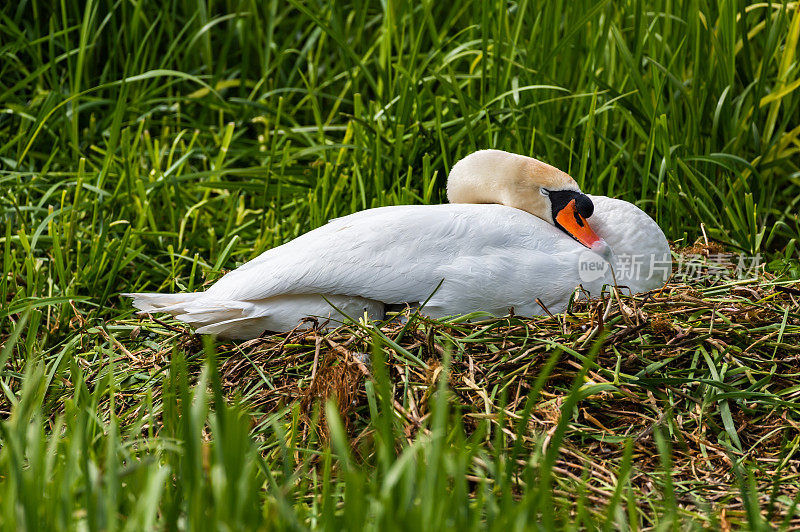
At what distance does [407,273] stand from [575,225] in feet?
2.20

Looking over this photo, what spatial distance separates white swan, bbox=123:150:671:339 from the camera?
2748mm

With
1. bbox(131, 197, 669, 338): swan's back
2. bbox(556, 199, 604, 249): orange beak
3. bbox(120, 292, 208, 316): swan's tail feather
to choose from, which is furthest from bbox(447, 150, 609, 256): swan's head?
bbox(120, 292, 208, 316): swan's tail feather

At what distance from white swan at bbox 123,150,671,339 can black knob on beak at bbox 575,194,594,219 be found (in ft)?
0.51

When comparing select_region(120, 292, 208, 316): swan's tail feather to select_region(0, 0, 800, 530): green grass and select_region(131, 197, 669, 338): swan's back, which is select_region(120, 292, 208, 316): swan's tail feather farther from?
select_region(0, 0, 800, 530): green grass

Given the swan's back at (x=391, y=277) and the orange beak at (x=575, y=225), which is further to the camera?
the orange beak at (x=575, y=225)

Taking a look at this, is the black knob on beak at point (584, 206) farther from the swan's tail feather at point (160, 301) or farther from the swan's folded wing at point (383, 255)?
the swan's tail feather at point (160, 301)

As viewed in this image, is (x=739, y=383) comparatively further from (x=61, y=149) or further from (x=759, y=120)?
(x=61, y=149)

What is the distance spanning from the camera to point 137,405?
257 cm

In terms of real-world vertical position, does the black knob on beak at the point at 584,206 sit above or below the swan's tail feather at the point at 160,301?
above

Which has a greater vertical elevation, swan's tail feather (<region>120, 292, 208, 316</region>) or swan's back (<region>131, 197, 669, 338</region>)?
swan's back (<region>131, 197, 669, 338</region>)

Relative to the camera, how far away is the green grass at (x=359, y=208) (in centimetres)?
168

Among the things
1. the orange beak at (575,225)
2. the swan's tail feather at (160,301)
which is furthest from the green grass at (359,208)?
the orange beak at (575,225)

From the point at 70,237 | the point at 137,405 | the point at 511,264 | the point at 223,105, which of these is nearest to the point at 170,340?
the point at 137,405

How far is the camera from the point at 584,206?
3.10 m
